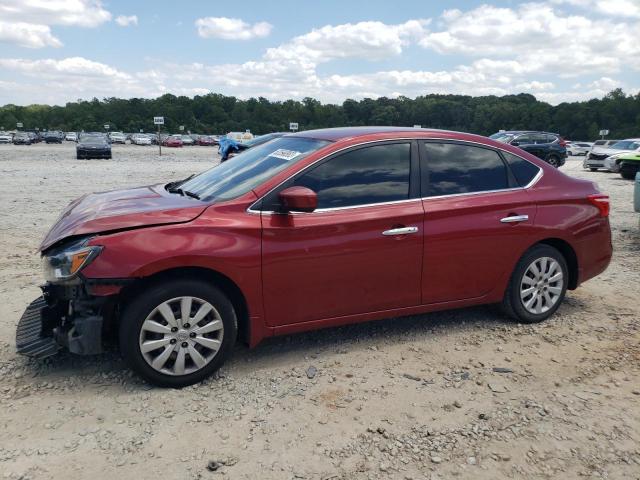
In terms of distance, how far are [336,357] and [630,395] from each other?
201cm

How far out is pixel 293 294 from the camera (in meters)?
3.85

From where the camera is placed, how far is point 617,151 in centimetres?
2459

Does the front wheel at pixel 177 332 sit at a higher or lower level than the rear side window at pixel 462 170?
lower

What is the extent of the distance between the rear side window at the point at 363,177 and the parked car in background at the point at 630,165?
16.7m

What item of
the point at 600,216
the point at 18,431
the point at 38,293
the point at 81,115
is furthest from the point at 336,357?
the point at 81,115

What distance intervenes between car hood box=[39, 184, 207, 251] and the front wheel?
44cm

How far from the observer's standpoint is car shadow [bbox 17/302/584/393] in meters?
3.79

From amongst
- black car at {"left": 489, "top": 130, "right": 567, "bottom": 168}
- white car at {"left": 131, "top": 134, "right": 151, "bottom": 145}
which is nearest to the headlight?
black car at {"left": 489, "top": 130, "right": 567, "bottom": 168}

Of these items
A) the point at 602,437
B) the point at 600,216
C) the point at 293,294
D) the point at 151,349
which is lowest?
the point at 602,437

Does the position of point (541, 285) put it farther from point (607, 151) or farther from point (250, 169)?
point (607, 151)

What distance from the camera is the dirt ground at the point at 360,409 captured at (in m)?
2.90

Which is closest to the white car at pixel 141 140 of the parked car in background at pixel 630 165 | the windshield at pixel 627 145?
the windshield at pixel 627 145

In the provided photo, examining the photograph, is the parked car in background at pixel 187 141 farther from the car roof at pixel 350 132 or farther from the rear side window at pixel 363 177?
the rear side window at pixel 363 177

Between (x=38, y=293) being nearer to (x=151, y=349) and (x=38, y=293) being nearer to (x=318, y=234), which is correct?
(x=151, y=349)
